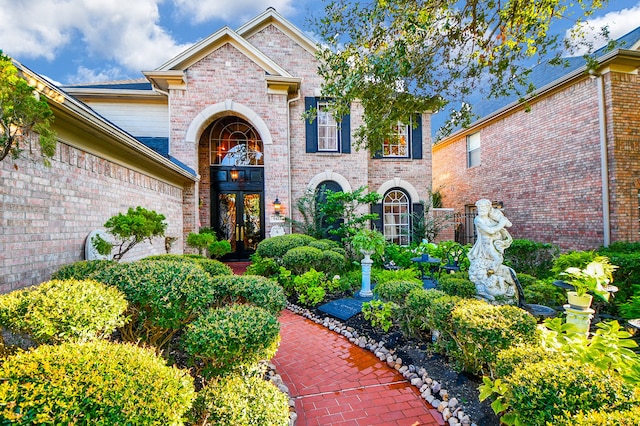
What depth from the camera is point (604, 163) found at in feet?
27.2

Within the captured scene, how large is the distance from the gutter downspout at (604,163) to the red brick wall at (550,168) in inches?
6.3

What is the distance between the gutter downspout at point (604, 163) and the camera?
821cm

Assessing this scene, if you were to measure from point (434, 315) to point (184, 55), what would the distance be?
1051 cm

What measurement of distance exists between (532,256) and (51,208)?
392 inches

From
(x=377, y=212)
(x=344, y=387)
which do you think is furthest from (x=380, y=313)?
(x=377, y=212)

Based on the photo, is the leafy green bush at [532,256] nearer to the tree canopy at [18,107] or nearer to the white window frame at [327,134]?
the white window frame at [327,134]

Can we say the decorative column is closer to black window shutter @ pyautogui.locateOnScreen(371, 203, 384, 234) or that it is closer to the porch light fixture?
the porch light fixture

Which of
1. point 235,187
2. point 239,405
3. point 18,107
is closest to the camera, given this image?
point 239,405

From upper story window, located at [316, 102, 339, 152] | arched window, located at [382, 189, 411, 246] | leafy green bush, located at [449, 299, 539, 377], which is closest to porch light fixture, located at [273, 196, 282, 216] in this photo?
upper story window, located at [316, 102, 339, 152]

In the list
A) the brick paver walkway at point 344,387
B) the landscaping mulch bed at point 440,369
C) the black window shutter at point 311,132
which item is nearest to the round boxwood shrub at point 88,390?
the brick paver walkway at point 344,387

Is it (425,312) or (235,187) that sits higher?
(235,187)

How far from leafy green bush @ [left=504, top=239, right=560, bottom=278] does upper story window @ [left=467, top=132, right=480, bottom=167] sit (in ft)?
22.5

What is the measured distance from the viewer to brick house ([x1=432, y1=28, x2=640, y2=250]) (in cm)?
817

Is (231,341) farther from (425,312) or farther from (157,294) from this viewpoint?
(425,312)
